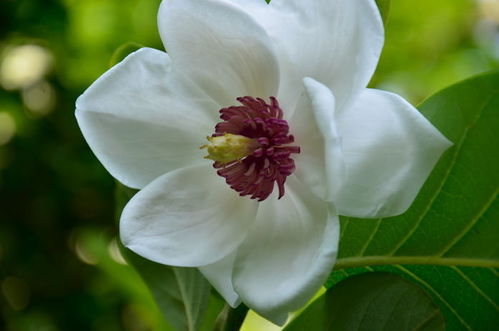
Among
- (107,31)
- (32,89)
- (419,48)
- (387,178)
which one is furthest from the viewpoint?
(32,89)

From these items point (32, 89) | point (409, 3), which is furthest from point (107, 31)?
point (409, 3)

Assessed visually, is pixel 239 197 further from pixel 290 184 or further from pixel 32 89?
pixel 32 89

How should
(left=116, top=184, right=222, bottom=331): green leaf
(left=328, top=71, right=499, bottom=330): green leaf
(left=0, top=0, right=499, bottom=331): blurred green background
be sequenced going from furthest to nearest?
1. (left=0, top=0, right=499, bottom=331): blurred green background
2. (left=116, top=184, right=222, bottom=331): green leaf
3. (left=328, top=71, right=499, bottom=330): green leaf

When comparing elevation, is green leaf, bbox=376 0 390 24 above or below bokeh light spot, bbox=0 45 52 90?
above

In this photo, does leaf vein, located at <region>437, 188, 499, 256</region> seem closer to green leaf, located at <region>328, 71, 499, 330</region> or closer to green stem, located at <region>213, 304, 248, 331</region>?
green leaf, located at <region>328, 71, 499, 330</region>

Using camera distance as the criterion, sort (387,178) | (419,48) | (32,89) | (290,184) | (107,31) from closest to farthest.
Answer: (387,178) → (290,184) → (107,31) → (419,48) → (32,89)

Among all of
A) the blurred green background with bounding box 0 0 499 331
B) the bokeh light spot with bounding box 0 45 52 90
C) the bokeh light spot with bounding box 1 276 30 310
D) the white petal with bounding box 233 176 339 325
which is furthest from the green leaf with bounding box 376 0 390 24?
the bokeh light spot with bounding box 1 276 30 310

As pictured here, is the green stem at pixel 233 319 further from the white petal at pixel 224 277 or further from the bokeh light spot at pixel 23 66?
the bokeh light spot at pixel 23 66
